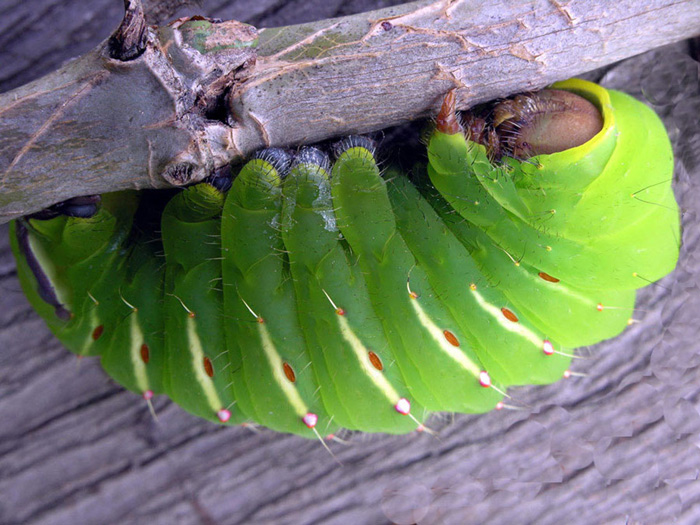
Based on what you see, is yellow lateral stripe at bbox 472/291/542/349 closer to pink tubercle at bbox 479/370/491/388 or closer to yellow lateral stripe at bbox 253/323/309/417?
pink tubercle at bbox 479/370/491/388

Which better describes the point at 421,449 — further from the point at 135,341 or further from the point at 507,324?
the point at 135,341

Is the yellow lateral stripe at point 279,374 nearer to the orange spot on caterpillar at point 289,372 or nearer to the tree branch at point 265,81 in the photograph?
the orange spot on caterpillar at point 289,372

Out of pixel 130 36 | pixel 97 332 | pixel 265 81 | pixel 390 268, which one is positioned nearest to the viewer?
pixel 130 36

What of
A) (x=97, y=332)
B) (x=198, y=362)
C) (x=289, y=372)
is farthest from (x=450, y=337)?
(x=97, y=332)

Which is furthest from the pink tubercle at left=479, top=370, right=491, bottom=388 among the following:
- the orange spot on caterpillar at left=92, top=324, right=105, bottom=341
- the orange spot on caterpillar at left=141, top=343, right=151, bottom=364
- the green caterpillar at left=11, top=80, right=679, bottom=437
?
the orange spot on caterpillar at left=92, top=324, right=105, bottom=341

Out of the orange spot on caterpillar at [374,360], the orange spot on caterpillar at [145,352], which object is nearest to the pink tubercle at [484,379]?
the orange spot on caterpillar at [374,360]

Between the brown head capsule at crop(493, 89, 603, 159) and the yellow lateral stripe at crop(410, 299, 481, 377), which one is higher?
the brown head capsule at crop(493, 89, 603, 159)
